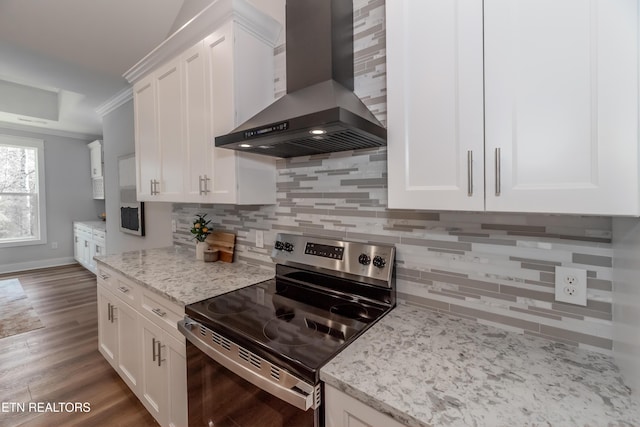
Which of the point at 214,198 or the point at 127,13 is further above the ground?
the point at 127,13

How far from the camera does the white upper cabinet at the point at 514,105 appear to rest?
27.1 inches

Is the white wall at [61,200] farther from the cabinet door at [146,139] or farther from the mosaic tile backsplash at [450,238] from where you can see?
the mosaic tile backsplash at [450,238]

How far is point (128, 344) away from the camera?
6.21ft

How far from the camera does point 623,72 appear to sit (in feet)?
2.22

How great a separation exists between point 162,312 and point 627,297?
1.86 m

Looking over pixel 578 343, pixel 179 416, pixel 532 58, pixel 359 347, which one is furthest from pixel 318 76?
pixel 179 416

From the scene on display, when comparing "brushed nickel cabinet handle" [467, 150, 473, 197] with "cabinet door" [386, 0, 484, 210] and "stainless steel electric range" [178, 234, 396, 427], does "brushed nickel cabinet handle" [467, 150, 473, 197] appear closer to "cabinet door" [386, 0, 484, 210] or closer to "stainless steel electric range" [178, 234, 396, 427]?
"cabinet door" [386, 0, 484, 210]

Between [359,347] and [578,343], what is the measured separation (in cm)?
75

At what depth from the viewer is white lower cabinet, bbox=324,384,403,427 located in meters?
0.75

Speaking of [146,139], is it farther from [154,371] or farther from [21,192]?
[21,192]

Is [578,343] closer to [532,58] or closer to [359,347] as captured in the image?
[359,347]

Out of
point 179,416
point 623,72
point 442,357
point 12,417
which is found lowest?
point 12,417

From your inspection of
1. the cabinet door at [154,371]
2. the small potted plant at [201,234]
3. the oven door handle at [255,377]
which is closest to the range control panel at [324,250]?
the oven door handle at [255,377]

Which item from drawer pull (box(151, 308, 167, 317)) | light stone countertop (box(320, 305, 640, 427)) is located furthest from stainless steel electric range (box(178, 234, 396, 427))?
drawer pull (box(151, 308, 167, 317))
